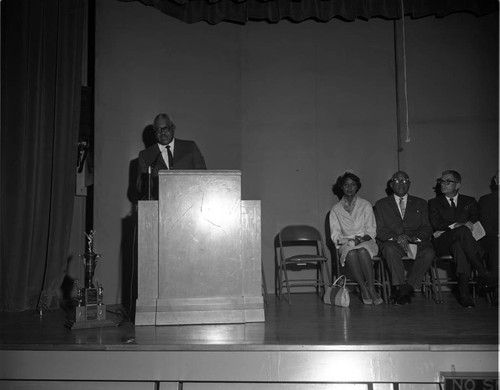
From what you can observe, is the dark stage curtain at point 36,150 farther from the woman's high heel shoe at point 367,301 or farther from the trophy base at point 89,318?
the woman's high heel shoe at point 367,301

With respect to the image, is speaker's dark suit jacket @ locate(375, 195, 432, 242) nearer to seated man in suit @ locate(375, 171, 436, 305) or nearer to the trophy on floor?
seated man in suit @ locate(375, 171, 436, 305)

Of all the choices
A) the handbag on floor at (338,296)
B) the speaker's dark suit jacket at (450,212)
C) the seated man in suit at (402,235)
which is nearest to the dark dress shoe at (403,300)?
the seated man in suit at (402,235)

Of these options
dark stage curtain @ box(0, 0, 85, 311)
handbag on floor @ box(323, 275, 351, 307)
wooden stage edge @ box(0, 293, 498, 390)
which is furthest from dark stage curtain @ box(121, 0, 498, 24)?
wooden stage edge @ box(0, 293, 498, 390)

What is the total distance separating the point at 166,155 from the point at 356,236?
6.58ft

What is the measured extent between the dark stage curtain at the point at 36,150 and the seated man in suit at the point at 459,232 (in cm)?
350

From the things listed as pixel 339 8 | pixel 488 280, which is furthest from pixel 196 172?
pixel 339 8

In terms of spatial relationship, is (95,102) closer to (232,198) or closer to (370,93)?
(232,198)

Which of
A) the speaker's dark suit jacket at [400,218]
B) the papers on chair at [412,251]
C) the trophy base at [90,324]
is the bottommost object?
the trophy base at [90,324]

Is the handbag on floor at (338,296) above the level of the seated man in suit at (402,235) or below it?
below

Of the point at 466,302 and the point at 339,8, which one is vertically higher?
the point at 339,8

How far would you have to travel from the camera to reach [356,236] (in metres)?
4.88

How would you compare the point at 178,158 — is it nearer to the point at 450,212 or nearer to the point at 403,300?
the point at 403,300

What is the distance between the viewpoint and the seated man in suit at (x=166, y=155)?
13.5 feet

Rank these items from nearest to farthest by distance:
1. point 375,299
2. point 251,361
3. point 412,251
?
point 251,361
point 375,299
point 412,251
